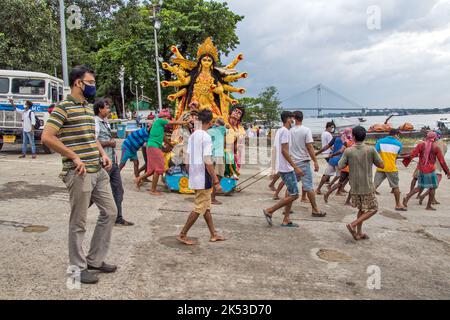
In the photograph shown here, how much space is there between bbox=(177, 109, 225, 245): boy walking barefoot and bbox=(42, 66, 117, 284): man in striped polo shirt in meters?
1.37

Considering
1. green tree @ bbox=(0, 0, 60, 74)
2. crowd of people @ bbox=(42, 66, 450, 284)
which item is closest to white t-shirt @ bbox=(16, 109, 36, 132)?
crowd of people @ bbox=(42, 66, 450, 284)

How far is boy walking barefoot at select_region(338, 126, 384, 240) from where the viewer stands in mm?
5719

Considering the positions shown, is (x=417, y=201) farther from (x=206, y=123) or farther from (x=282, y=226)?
(x=206, y=123)

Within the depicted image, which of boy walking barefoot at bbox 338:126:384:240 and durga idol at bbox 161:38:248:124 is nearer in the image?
boy walking barefoot at bbox 338:126:384:240

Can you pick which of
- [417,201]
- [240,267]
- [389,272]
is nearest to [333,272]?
[389,272]

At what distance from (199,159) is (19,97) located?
11.7 metres

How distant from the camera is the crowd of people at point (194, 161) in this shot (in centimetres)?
358

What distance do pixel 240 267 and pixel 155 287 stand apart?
3.36 ft

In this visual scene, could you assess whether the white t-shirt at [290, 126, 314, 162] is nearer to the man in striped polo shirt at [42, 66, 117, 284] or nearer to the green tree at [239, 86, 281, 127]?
the man in striped polo shirt at [42, 66, 117, 284]

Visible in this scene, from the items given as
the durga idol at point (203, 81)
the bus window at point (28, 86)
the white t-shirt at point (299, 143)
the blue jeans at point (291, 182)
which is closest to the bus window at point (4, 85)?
the bus window at point (28, 86)

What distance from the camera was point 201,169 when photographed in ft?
16.4

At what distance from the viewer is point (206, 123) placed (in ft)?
16.5

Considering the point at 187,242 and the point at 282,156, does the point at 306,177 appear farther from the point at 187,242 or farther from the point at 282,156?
the point at 187,242

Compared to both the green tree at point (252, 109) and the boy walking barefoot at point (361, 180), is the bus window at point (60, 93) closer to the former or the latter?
the boy walking barefoot at point (361, 180)
